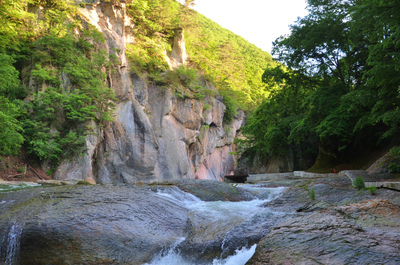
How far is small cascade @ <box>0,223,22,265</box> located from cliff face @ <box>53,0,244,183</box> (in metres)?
12.8

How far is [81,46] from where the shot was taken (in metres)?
20.6

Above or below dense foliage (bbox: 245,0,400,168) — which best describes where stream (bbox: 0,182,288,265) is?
below

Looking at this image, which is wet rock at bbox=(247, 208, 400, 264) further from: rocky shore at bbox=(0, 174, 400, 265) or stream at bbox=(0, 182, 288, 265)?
stream at bbox=(0, 182, 288, 265)

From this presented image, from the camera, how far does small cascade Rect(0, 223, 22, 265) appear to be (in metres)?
5.10

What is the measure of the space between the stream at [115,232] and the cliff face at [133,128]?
12.4 metres

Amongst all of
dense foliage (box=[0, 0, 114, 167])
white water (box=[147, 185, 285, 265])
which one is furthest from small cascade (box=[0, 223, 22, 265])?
dense foliage (box=[0, 0, 114, 167])

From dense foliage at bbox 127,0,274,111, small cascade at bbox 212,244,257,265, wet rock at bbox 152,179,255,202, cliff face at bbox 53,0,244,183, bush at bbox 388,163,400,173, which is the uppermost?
dense foliage at bbox 127,0,274,111

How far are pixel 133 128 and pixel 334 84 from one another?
54.0 ft

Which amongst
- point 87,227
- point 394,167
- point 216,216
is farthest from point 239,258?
point 394,167

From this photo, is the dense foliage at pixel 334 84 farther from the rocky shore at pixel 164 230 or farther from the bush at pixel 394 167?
the rocky shore at pixel 164 230

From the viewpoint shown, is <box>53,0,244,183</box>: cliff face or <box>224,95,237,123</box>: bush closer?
<box>53,0,244,183</box>: cliff face

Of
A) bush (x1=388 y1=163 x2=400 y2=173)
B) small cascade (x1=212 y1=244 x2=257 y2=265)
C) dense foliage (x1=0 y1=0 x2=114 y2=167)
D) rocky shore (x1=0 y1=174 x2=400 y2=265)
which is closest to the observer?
rocky shore (x1=0 y1=174 x2=400 y2=265)

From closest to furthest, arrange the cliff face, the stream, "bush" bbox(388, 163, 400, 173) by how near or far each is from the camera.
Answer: the stream, "bush" bbox(388, 163, 400, 173), the cliff face

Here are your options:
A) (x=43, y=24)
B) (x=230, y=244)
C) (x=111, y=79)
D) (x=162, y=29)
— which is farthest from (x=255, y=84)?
(x=230, y=244)
